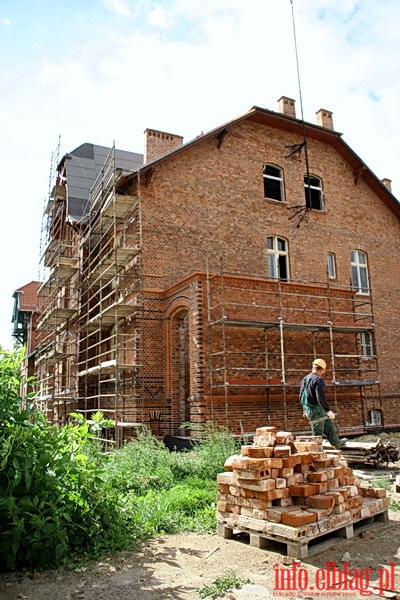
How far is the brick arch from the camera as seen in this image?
49.1 ft

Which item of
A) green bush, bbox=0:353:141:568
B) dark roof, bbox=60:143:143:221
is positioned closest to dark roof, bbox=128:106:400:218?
dark roof, bbox=60:143:143:221

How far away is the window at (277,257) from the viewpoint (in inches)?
727

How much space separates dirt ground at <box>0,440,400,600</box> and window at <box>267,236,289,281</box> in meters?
12.8

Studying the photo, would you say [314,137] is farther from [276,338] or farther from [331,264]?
[276,338]

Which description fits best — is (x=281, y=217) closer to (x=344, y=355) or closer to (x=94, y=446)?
(x=344, y=355)

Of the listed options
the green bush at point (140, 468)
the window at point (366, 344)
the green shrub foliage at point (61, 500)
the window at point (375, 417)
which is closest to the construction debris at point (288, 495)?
the green shrub foliage at point (61, 500)

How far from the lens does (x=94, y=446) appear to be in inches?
287

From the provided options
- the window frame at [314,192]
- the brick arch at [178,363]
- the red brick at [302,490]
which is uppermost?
the window frame at [314,192]

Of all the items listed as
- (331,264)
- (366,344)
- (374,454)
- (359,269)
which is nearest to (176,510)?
(374,454)

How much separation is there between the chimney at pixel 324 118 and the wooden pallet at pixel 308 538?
18364 mm

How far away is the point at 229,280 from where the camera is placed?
568 inches

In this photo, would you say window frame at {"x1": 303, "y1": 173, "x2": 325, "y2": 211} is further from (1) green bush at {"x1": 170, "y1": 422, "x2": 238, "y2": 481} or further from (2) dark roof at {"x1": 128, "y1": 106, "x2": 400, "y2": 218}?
(1) green bush at {"x1": 170, "y1": 422, "x2": 238, "y2": 481}

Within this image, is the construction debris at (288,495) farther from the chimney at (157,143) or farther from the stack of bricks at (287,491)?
the chimney at (157,143)

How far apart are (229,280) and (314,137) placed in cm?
949
